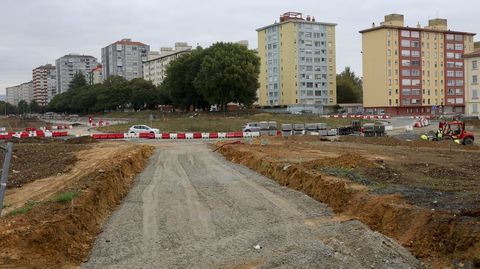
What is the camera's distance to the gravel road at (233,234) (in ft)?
31.1

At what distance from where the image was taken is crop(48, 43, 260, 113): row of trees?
9544 centimetres

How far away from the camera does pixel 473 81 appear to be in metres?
83.8

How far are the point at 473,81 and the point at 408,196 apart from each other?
256ft

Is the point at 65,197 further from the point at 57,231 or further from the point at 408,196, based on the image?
the point at 408,196

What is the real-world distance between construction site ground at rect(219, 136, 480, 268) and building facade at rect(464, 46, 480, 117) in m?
64.5

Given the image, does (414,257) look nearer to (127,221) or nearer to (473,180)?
(127,221)

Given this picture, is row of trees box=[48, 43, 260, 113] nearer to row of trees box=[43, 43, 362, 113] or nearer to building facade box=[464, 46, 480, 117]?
row of trees box=[43, 43, 362, 113]

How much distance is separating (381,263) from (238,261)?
2.55m

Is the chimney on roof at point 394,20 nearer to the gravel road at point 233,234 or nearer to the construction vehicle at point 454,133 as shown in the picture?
the construction vehicle at point 454,133

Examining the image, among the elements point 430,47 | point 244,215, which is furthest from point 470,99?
point 244,215

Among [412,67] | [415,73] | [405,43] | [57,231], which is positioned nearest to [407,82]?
[415,73]

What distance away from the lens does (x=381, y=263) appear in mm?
9055

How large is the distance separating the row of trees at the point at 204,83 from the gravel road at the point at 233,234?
7658 centimetres

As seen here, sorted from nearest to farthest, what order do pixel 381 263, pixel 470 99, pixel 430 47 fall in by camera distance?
1. pixel 381 263
2. pixel 470 99
3. pixel 430 47
